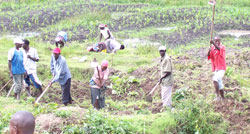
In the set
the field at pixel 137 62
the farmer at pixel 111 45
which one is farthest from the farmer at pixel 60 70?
the farmer at pixel 111 45

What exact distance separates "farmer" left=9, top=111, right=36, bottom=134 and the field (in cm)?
205

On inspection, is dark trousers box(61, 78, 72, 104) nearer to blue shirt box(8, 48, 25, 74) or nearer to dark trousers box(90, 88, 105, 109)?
dark trousers box(90, 88, 105, 109)

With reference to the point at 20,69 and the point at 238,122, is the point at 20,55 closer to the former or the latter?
the point at 20,69

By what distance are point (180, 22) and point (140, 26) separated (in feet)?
6.37

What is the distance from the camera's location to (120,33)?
53.3 ft

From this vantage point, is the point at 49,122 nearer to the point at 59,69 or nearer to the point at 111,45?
the point at 59,69

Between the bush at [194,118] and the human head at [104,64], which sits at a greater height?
the human head at [104,64]

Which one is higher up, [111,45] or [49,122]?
[111,45]

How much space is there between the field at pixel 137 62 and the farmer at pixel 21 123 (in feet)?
6.72

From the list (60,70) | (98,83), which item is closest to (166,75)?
(98,83)

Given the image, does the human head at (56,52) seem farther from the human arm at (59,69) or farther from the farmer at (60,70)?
the human arm at (59,69)

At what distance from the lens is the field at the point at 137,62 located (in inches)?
276

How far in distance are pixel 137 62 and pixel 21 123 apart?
335 inches

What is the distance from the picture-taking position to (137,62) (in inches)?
493
